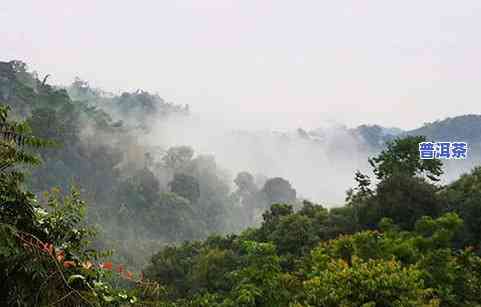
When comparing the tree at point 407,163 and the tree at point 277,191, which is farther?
the tree at point 277,191

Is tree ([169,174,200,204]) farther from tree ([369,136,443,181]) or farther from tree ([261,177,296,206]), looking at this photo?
tree ([369,136,443,181])

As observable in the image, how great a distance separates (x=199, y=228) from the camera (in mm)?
75812

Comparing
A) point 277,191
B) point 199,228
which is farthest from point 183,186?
point 277,191

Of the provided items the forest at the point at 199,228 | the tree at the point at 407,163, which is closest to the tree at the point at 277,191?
the forest at the point at 199,228

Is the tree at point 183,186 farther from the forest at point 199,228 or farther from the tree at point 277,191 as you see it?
→ the tree at point 277,191

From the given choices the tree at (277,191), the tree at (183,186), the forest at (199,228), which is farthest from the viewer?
the tree at (277,191)

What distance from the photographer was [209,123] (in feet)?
454

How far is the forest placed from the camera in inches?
156

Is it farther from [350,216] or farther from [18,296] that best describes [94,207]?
[18,296]

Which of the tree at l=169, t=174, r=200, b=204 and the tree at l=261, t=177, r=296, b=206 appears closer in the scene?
the tree at l=169, t=174, r=200, b=204

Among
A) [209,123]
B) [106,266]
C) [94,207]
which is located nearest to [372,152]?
[209,123]

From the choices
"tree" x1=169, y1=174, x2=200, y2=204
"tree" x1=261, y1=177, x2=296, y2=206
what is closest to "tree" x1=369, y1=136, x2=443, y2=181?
"tree" x1=169, y1=174, x2=200, y2=204

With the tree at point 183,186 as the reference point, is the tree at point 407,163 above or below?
above

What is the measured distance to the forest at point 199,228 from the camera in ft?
13.0
